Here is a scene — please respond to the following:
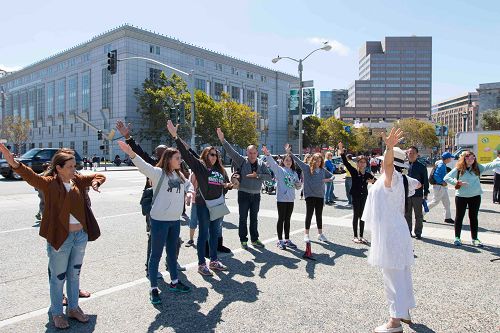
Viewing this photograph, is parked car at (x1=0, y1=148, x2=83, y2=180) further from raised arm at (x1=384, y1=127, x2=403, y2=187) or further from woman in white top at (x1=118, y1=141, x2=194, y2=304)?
raised arm at (x1=384, y1=127, x2=403, y2=187)

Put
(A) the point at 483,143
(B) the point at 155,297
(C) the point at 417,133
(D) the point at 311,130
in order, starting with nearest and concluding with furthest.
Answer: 1. (B) the point at 155,297
2. (A) the point at 483,143
3. (C) the point at 417,133
4. (D) the point at 311,130

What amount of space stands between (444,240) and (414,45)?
7519 inches

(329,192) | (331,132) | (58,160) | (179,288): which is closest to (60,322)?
(179,288)

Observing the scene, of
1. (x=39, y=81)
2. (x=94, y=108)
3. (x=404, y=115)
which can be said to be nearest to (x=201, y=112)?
(x=94, y=108)

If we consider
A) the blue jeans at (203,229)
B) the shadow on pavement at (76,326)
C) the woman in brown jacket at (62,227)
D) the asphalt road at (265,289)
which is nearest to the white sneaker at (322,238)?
the asphalt road at (265,289)

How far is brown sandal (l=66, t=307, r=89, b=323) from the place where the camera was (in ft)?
13.2

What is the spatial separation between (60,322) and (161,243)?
4.26 ft

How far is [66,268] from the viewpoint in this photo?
13.2ft

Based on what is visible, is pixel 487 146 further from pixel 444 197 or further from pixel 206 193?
pixel 206 193

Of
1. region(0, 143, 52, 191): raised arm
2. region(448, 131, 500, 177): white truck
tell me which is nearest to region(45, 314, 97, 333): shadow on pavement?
region(0, 143, 52, 191): raised arm

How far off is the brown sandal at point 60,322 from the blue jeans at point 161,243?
0.99 meters

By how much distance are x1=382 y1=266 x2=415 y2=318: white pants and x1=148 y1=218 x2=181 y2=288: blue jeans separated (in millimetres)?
2471

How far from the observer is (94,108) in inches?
2598

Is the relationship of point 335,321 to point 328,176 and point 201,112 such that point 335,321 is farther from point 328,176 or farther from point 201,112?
point 201,112
